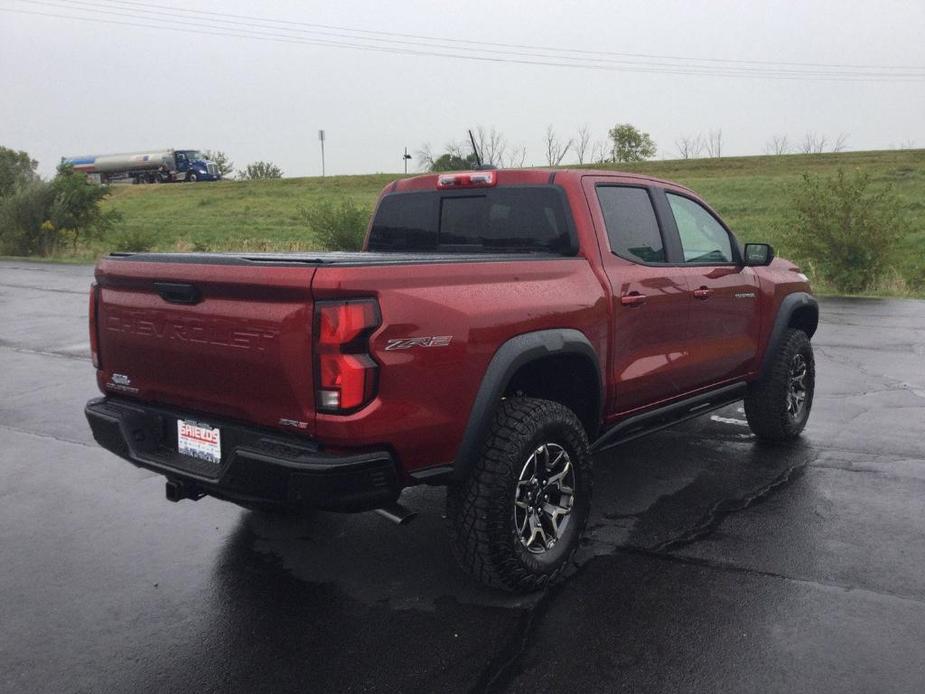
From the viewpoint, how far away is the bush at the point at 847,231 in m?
17.5

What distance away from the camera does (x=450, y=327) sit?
3256 millimetres

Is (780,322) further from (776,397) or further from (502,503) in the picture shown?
(502,503)

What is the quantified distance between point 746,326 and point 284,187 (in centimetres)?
5962

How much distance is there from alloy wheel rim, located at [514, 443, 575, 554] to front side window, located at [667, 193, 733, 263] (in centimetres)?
183

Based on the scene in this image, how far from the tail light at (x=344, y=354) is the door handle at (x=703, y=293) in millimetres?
2506

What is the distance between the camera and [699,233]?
525cm


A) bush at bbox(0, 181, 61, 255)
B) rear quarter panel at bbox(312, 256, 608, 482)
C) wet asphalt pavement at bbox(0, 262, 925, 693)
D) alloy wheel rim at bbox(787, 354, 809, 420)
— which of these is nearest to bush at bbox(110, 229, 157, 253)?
bush at bbox(0, 181, 61, 255)

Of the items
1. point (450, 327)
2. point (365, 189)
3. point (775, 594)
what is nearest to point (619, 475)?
point (775, 594)

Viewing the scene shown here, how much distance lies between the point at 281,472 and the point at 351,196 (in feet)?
120

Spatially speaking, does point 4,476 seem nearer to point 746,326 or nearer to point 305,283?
point 305,283

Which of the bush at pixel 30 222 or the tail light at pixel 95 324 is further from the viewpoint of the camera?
the bush at pixel 30 222

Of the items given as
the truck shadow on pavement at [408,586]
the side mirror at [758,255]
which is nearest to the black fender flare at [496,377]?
the truck shadow on pavement at [408,586]

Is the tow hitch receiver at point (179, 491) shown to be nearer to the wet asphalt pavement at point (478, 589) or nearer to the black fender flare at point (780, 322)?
the wet asphalt pavement at point (478, 589)

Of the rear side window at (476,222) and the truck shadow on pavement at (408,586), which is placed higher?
the rear side window at (476,222)
